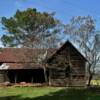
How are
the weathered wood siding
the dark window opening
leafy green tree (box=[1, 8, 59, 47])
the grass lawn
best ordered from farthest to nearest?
leafy green tree (box=[1, 8, 59, 47])
the dark window opening
the weathered wood siding
the grass lawn

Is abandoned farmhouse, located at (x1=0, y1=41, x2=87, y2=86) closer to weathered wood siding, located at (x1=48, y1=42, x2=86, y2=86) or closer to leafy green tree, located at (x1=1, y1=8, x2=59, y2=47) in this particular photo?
weathered wood siding, located at (x1=48, y1=42, x2=86, y2=86)

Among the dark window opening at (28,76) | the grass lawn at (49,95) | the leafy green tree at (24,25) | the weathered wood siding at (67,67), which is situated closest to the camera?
the grass lawn at (49,95)

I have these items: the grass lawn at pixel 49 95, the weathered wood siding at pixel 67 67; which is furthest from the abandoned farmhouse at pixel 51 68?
the grass lawn at pixel 49 95

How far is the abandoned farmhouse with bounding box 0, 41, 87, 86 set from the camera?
59.1 m

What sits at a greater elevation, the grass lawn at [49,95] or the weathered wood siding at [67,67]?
the weathered wood siding at [67,67]

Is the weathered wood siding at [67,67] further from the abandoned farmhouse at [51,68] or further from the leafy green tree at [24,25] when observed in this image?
the leafy green tree at [24,25]

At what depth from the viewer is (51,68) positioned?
194 ft

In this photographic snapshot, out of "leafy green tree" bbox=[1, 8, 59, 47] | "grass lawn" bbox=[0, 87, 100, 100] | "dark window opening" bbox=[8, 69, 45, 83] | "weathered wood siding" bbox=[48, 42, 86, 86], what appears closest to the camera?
"grass lawn" bbox=[0, 87, 100, 100]

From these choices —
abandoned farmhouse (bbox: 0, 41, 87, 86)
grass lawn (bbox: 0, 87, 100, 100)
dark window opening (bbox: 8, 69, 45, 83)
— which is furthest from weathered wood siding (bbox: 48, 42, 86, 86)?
grass lawn (bbox: 0, 87, 100, 100)

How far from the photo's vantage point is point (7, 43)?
282ft

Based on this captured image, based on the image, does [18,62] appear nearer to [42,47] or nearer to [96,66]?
[42,47]

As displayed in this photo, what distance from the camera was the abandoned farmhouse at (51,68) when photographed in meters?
59.1

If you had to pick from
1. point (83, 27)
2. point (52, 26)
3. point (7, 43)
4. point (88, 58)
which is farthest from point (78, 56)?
point (7, 43)

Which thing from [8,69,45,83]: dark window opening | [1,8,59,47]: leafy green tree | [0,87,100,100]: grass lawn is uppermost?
[1,8,59,47]: leafy green tree
